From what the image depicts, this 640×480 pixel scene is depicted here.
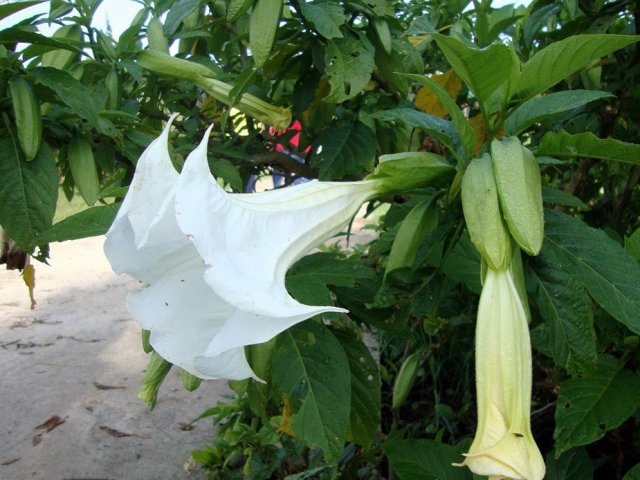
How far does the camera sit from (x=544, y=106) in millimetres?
671

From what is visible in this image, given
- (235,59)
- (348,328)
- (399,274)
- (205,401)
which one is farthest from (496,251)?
(205,401)

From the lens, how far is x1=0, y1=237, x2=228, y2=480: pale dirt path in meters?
2.15

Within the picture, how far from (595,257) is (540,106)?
177mm

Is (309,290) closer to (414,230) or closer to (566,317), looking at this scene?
(414,230)

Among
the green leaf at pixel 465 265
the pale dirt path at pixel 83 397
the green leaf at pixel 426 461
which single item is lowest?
the pale dirt path at pixel 83 397

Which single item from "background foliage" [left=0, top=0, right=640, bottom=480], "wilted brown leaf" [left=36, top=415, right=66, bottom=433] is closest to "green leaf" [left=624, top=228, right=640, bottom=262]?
"background foliage" [left=0, top=0, right=640, bottom=480]

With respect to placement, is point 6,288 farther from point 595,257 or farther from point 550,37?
point 595,257

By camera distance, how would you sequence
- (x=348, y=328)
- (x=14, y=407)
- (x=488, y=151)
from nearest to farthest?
(x=488, y=151) < (x=348, y=328) < (x=14, y=407)

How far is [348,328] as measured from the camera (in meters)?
0.98

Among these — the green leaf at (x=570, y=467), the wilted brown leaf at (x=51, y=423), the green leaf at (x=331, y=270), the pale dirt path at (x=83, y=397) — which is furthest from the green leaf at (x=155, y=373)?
the wilted brown leaf at (x=51, y=423)

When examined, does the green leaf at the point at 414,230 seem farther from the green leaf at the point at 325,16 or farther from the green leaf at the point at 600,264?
the green leaf at the point at 325,16

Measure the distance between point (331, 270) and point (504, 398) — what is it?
0.34m

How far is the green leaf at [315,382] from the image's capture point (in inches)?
29.8

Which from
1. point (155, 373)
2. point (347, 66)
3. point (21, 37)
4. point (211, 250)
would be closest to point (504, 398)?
point (211, 250)
